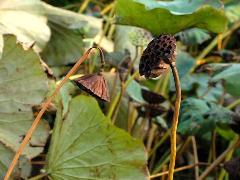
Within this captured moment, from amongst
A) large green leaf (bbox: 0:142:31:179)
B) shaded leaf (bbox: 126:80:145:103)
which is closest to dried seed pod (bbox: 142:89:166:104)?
shaded leaf (bbox: 126:80:145:103)

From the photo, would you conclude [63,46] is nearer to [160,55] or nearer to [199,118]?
[199,118]

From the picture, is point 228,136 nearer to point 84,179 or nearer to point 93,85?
point 84,179

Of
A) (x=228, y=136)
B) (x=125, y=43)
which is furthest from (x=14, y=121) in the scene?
(x=125, y=43)

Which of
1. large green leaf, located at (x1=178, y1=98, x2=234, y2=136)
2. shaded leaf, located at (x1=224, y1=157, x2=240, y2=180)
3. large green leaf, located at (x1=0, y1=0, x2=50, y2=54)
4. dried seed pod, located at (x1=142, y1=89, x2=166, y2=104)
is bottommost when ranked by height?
shaded leaf, located at (x1=224, y1=157, x2=240, y2=180)

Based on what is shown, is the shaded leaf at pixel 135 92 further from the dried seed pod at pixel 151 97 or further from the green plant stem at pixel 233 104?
the green plant stem at pixel 233 104

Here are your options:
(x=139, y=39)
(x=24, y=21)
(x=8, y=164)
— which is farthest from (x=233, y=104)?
(x=8, y=164)

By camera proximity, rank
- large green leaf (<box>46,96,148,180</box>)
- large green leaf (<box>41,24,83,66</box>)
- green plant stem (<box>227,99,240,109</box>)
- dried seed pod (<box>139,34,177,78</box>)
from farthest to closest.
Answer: large green leaf (<box>41,24,83,66</box>), green plant stem (<box>227,99,240,109</box>), large green leaf (<box>46,96,148,180</box>), dried seed pod (<box>139,34,177,78</box>)

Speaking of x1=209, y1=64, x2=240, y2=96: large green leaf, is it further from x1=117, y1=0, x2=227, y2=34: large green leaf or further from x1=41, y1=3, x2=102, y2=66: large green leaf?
x1=41, y1=3, x2=102, y2=66: large green leaf

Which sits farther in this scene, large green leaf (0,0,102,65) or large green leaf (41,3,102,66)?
large green leaf (41,3,102,66)
